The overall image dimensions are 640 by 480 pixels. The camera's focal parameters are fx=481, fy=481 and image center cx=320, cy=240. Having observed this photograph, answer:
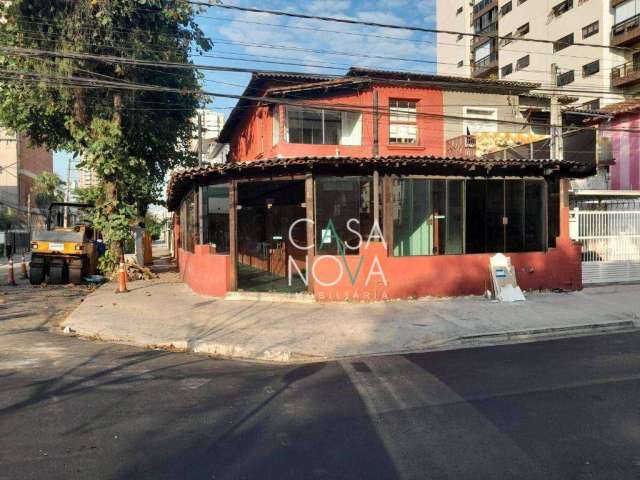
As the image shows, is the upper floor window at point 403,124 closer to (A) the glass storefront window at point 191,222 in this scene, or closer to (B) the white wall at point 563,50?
(A) the glass storefront window at point 191,222

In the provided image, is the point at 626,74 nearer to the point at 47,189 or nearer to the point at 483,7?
the point at 483,7

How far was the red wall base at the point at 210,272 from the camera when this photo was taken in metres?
11.7

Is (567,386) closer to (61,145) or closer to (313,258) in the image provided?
(313,258)

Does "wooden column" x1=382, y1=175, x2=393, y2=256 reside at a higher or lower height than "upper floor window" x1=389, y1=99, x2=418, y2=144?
lower

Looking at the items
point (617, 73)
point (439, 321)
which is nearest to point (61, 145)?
point (439, 321)

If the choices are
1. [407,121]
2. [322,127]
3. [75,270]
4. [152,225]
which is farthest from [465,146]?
[152,225]

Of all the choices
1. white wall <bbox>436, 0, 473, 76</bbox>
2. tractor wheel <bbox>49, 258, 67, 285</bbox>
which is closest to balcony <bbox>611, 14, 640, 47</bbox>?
white wall <bbox>436, 0, 473, 76</bbox>

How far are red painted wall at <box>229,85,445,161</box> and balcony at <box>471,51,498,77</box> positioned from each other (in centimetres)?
3334

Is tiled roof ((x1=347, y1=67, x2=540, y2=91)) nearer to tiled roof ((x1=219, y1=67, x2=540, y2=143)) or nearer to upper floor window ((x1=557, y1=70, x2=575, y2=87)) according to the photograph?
tiled roof ((x1=219, y1=67, x2=540, y2=143))

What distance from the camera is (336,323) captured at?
29.6ft

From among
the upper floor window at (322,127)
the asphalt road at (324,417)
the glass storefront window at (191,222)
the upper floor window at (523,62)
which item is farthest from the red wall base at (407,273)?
the upper floor window at (523,62)

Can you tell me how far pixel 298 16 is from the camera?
374 inches

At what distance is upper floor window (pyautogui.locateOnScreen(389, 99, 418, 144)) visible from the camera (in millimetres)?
18188

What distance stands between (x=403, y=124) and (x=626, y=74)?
2266 cm
